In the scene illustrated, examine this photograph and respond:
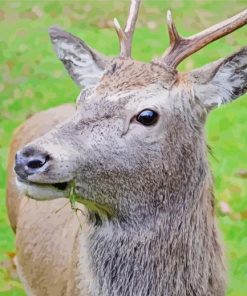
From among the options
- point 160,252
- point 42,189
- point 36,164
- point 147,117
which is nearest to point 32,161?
point 36,164

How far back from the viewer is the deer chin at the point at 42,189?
385 centimetres

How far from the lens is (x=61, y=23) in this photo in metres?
13.0

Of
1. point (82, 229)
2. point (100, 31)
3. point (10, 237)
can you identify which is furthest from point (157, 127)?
point (100, 31)

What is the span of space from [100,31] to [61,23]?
0.73 meters

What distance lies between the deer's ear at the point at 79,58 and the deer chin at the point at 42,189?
2.27 ft

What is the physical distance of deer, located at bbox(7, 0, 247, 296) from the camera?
12.9 feet

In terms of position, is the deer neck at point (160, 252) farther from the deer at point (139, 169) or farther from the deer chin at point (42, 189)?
the deer chin at point (42, 189)

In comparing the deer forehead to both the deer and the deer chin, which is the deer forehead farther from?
the deer chin

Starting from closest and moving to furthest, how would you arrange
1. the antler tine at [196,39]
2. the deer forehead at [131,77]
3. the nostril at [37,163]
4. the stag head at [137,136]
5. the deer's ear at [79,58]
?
the nostril at [37,163] → the stag head at [137,136] → the deer forehead at [131,77] → the antler tine at [196,39] → the deer's ear at [79,58]

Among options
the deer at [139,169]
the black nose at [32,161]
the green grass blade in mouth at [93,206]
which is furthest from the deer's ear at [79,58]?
the black nose at [32,161]

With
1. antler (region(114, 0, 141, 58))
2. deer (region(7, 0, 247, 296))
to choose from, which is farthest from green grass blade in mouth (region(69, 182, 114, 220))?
antler (region(114, 0, 141, 58))

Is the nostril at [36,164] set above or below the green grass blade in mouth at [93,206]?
above

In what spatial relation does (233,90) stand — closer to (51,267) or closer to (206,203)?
(206,203)

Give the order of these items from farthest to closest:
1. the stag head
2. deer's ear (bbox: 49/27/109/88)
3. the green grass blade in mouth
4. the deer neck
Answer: deer's ear (bbox: 49/27/109/88)
the deer neck
the green grass blade in mouth
the stag head
